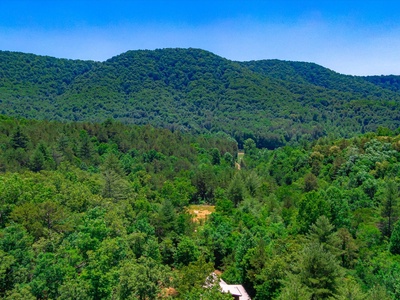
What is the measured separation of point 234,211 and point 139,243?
2034 cm

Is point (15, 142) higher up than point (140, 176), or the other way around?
point (15, 142)

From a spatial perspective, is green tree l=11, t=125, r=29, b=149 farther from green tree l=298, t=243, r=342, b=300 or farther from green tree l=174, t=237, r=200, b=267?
green tree l=298, t=243, r=342, b=300

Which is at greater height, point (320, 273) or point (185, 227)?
point (320, 273)

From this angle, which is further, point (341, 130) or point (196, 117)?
point (196, 117)

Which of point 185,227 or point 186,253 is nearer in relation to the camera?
point 186,253

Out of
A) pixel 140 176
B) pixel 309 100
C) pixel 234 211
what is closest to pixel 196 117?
pixel 309 100

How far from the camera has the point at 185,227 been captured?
135 feet

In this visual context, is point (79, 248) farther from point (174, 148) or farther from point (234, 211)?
point (174, 148)

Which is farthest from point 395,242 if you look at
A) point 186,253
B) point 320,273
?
point 186,253

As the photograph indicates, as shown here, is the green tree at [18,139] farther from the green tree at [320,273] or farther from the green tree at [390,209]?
the green tree at [390,209]

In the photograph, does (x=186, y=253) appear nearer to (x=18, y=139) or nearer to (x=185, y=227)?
(x=185, y=227)

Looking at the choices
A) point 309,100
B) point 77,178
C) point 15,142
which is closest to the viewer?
point 77,178

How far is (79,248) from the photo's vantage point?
27078mm

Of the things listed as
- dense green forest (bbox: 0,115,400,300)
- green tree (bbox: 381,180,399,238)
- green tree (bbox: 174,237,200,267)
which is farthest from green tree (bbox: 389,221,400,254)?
green tree (bbox: 174,237,200,267)
